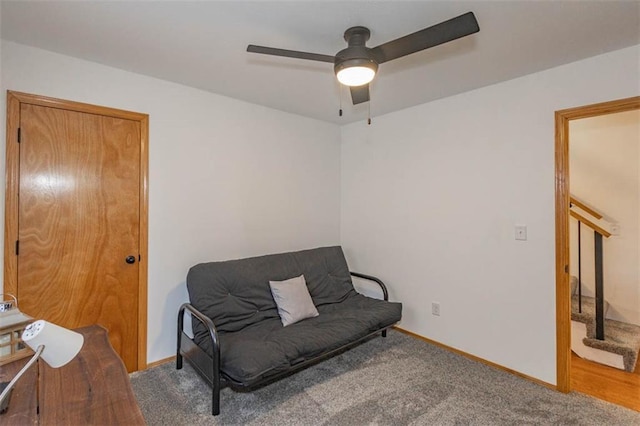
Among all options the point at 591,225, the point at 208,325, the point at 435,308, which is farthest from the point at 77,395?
the point at 591,225

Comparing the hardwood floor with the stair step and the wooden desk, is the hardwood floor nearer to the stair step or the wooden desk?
the stair step

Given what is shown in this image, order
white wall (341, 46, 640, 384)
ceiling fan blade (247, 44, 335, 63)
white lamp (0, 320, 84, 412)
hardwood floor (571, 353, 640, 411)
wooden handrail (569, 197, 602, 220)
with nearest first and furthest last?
white lamp (0, 320, 84, 412) < ceiling fan blade (247, 44, 335, 63) < hardwood floor (571, 353, 640, 411) < white wall (341, 46, 640, 384) < wooden handrail (569, 197, 602, 220)

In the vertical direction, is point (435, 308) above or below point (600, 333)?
above

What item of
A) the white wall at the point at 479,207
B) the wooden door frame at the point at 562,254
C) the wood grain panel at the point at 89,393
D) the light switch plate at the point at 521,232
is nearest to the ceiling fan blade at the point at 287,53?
the wood grain panel at the point at 89,393

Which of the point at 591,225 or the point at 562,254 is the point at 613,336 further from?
the point at 562,254

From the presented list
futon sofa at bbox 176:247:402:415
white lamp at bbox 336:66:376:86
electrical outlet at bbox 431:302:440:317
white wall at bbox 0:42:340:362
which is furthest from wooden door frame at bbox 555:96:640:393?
white wall at bbox 0:42:340:362

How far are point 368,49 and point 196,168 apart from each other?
1.82 meters

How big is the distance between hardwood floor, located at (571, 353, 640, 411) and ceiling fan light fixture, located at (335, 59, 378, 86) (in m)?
2.71

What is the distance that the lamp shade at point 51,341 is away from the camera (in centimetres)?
87

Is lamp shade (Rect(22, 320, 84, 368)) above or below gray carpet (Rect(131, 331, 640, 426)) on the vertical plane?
above

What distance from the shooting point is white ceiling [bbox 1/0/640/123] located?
166 cm

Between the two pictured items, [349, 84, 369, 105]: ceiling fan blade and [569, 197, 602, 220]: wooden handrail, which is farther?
[569, 197, 602, 220]: wooden handrail

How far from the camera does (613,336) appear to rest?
117 inches

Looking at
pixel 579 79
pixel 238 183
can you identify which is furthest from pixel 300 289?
pixel 579 79
